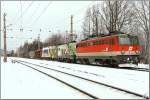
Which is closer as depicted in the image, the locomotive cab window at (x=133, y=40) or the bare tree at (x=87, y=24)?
the locomotive cab window at (x=133, y=40)

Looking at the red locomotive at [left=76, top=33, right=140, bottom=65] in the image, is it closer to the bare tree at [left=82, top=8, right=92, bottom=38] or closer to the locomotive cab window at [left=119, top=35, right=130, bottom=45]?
the locomotive cab window at [left=119, top=35, right=130, bottom=45]

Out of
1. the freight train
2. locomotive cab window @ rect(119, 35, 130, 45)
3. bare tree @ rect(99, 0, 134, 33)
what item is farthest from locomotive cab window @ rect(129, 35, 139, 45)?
bare tree @ rect(99, 0, 134, 33)

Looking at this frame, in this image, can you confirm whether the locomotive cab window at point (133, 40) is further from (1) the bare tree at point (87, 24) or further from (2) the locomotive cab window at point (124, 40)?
(1) the bare tree at point (87, 24)

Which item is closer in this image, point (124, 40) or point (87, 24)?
point (124, 40)

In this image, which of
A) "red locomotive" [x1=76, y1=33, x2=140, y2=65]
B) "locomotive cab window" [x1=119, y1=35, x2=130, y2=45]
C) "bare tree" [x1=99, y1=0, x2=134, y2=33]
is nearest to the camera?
"red locomotive" [x1=76, y1=33, x2=140, y2=65]


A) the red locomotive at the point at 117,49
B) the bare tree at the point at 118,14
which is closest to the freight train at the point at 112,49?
the red locomotive at the point at 117,49

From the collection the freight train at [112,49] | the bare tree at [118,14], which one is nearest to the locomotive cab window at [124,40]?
the freight train at [112,49]

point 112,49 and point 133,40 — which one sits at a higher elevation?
point 133,40

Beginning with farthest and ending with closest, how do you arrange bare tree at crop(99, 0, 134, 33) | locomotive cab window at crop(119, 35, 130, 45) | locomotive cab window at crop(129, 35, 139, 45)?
bare tree at crop(99, 0, 134, 33) → locomotive cab window at crop(129, 35, 139, 45) → locomotive cab window at crop(119, 35, 130, 45)

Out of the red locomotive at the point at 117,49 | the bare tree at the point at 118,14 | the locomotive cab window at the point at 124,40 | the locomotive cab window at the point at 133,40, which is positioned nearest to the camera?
the red locomotive at the point at 117,49

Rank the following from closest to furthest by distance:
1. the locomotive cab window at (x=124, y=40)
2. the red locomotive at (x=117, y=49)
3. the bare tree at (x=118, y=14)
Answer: the red locomotive at (x=117, y=49)
the locomotive cab window at (x=124, y=40)
the bare tree at (x=118, y=14)

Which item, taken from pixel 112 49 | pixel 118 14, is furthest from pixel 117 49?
pixel 118 14

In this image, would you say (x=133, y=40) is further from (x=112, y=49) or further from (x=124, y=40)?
(x=112, y=49)

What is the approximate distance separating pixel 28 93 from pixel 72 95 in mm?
1694
